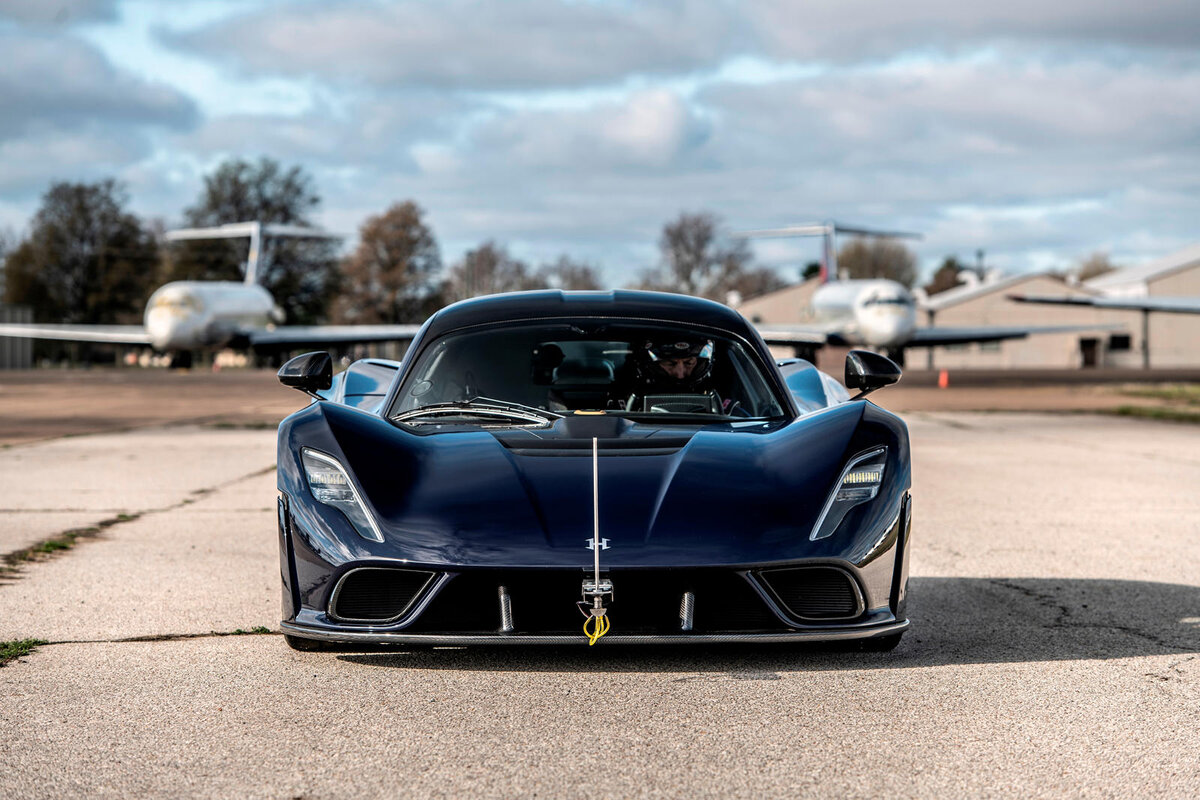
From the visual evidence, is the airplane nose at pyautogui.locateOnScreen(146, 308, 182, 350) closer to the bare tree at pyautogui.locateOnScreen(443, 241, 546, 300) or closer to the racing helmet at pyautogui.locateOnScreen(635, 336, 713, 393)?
the racing helmet at pyautogui.locateOnScreen(635, 336, 713, 393)

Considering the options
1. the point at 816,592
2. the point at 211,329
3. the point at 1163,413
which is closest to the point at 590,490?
the point at 816,592

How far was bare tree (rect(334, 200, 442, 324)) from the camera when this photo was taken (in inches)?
3750

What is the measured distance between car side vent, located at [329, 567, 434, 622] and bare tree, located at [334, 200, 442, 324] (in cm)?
9212

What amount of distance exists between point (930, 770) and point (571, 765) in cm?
92

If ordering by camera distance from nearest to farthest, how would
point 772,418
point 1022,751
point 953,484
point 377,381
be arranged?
point 1022,751 → point 772,418 → point 377,381 → point 953,484

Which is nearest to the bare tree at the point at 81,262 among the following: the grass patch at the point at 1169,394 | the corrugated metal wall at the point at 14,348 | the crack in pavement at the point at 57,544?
the corrugated metal wall at the point at 14,348

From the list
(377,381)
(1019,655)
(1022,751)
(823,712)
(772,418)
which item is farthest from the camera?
(377,381)

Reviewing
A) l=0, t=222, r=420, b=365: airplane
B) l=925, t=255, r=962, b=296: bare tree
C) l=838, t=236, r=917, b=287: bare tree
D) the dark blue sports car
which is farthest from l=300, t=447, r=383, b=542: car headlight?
l=925, t=255, r=962, b=296: bare tree

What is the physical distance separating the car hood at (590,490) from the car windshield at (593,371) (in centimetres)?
59

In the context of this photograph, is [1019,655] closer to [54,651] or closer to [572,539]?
[572,539]

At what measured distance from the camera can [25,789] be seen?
10.2 ft

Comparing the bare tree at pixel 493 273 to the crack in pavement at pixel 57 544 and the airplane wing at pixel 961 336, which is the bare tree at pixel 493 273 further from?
the crack in pavement at pixel 57 544

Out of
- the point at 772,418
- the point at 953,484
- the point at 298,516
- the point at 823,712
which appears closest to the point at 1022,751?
the point at 823,712

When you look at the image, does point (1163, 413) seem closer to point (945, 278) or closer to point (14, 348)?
point (14, 348)
